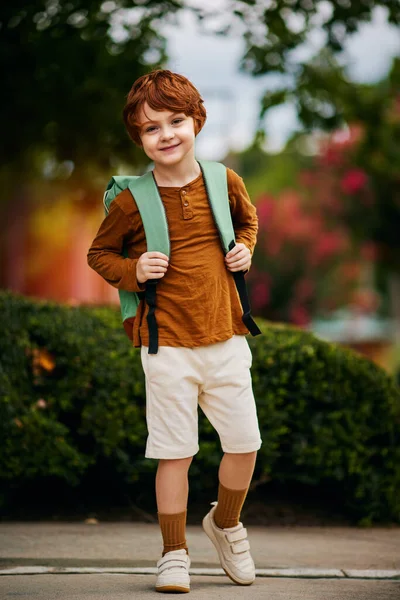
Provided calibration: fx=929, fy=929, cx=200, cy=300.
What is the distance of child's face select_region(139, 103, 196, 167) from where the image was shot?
3.47 m

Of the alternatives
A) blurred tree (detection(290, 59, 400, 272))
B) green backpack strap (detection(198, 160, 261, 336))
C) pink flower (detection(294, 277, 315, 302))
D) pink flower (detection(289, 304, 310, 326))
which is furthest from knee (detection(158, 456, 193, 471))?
pink flower (detection(294, 277, 315, 302))

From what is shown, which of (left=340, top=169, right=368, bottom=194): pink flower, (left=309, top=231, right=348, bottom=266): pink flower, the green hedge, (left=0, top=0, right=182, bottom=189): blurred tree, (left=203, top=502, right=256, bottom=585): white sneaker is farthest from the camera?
(left=340, top=169, right=368, bottom=194): pink flower

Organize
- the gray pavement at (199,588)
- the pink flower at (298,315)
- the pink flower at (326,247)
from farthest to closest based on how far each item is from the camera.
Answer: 1. the pink flower at (326,247)
2. the pink flower at (298,315)
3. the gray pavement at (199,588)

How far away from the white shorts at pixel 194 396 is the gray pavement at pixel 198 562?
1.81 feet

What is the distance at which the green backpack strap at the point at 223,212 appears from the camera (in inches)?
139

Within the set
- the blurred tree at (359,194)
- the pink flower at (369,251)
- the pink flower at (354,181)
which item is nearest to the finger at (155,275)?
the blurred tree at (359,194)

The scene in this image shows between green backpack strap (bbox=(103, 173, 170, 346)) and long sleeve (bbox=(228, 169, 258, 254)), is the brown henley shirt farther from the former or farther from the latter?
long sleeve (bbox=(228, 169, 258, 254))

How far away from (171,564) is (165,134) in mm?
1596

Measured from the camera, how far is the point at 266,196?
2323cm

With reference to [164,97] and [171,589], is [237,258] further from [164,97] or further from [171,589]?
[171,589]

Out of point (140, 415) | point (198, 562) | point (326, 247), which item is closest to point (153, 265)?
point (198, 562)

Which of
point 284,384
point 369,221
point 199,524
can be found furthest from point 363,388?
point 369,221

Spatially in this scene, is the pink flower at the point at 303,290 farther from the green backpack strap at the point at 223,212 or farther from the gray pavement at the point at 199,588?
the green backpack strap at the point at 223,212

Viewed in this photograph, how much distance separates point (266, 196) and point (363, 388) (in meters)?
18.3
